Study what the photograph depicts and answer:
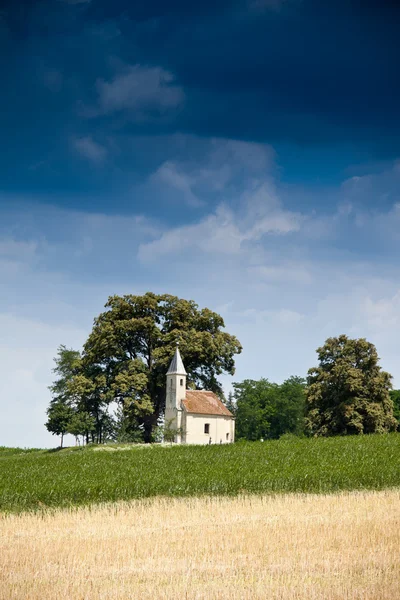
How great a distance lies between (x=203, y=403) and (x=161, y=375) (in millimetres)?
5295

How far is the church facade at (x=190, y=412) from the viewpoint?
5931cm

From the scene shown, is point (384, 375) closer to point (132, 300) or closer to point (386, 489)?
point (132, 300)

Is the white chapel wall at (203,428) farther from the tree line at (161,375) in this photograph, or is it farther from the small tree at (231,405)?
the small tree at (231,405)

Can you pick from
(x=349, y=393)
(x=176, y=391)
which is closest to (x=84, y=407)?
(x=176, y=391)

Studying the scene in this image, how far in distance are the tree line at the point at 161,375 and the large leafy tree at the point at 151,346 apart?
0.34 ft

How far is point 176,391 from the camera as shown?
59.5 meters

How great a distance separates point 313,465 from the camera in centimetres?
2514

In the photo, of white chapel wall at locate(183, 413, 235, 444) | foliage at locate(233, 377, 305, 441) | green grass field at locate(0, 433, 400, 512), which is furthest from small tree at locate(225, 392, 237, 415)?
green grass field at locate(0, 433, 400, 512)

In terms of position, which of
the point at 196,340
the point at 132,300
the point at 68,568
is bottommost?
the point at 68,568

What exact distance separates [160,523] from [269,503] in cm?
413

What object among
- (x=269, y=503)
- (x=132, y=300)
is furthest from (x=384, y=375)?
(x=269, y=503)

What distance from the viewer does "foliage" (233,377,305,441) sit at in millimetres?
94438

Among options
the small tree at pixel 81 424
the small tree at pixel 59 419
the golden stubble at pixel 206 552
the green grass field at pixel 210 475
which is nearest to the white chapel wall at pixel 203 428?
the small tree at pixel 81 424

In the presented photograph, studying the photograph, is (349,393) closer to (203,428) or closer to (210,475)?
(203,428)
